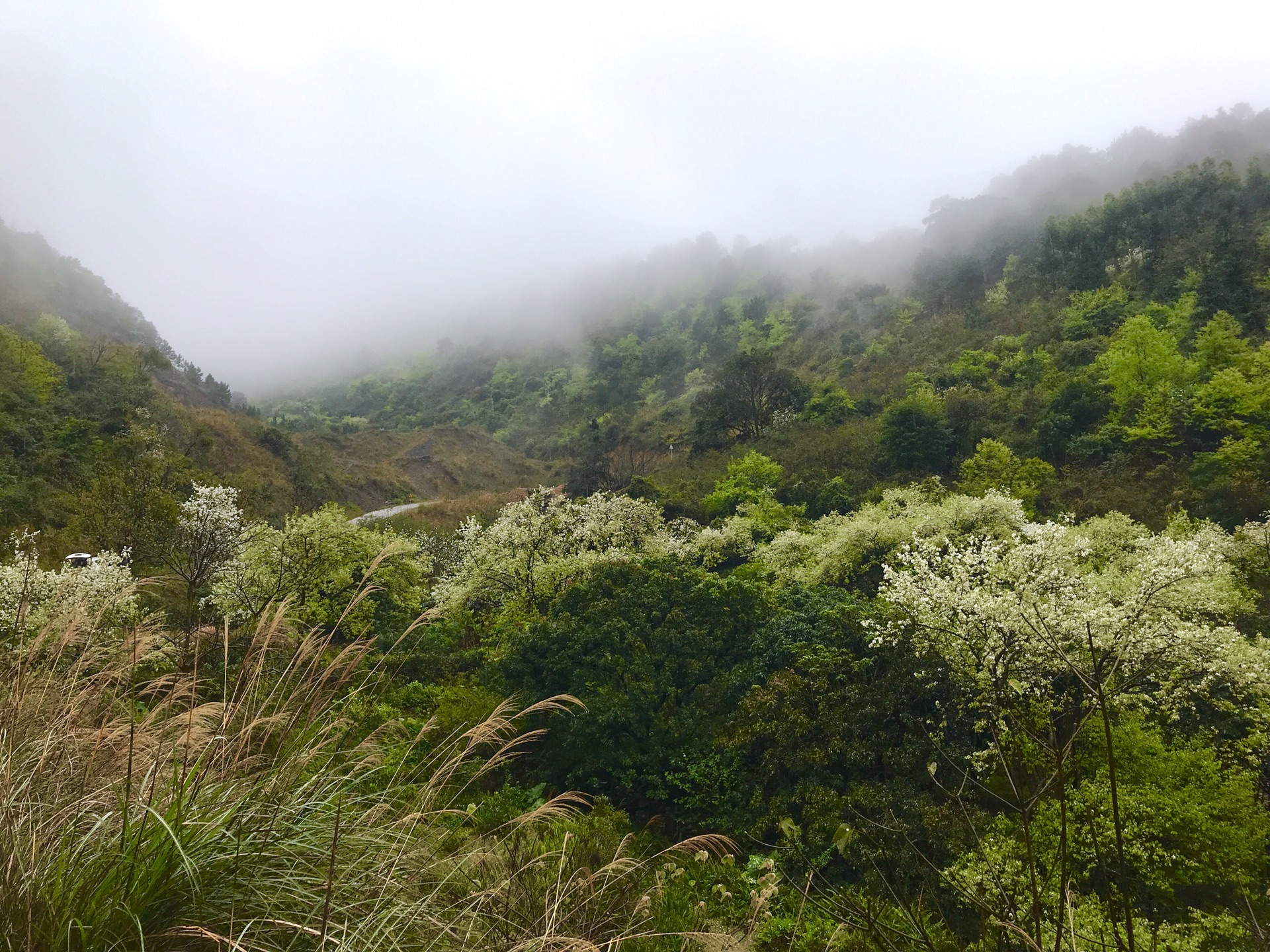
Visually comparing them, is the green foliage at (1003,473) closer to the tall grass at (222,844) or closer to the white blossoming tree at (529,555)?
the white blossoming tree at (529,555)

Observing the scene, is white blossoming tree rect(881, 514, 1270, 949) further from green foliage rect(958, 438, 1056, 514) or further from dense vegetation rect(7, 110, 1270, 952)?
green foliage rect(958, 438, 1056, 514)

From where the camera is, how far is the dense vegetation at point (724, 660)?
1972 mm

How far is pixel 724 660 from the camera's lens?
11.9 m

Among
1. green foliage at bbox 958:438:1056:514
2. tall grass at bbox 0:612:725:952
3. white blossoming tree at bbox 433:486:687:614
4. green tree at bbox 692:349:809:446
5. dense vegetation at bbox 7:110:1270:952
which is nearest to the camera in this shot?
tall grass at bbox 0:612:725:952

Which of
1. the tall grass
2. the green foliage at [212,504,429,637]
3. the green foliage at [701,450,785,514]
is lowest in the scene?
the green foliage at [701,450,785,514]

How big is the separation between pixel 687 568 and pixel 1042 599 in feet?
21.2

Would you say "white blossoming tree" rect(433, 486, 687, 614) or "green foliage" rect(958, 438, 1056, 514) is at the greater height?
"white blossoming tree" rect(433, 486, 687, 614)

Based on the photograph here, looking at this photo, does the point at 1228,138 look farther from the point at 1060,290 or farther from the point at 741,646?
the point at 741,646

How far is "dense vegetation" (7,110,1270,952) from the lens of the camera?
1972 millimetres

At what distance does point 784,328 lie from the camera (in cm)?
6166

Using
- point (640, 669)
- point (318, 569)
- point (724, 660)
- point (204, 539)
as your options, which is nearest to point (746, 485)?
point (724, 660)

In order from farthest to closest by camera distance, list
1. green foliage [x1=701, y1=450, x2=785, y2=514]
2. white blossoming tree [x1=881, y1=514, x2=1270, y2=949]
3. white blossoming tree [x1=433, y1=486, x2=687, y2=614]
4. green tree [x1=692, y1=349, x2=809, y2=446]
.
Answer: green tree [x1=692, y1=349, x2=809, y2=446] → green foliage [x1=701, y1=450, x2=785, y2=514] → white blossoming tree [x1=433, y1=486, x2=687, y2=614] → white blossoming tree [x1=881, y1=514, x2=1270, y2=949]

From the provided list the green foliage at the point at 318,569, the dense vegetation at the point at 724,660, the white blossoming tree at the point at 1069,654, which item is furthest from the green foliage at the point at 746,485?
the white blossoming tree at the point at 1069,654

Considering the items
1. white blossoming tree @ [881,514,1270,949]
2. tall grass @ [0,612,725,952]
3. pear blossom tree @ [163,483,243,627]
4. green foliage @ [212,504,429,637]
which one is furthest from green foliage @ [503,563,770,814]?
pear blossom tree @ [163,483,243,627]
